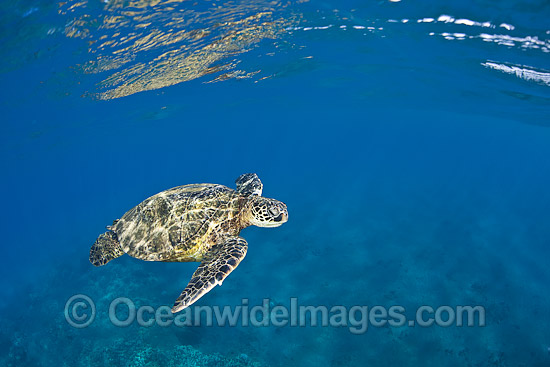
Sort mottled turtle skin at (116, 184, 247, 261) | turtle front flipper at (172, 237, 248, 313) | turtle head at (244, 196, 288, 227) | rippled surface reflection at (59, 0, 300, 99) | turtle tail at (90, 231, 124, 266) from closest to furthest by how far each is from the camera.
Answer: turtle front flipper at (172, 237, 248, 313) → turtle head at (244, 196, 288, 227) → mottled turtle skin at (116, 184, 247, 261) → turtle tail at (90, 231, 124, 266) → rippled surface reflection at (59, 0, 300, 99)

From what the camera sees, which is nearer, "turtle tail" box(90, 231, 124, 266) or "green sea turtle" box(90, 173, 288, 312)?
"green sea turtle" box(90, 173, 288, 312)

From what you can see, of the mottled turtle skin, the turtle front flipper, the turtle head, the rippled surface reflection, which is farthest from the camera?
the rippled surface reflection

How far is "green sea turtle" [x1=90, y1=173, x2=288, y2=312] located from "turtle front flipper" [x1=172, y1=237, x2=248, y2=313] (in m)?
0.02

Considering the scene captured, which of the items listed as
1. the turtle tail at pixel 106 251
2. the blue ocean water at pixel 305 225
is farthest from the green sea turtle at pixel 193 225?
the blue ocean water at pixel 305 225

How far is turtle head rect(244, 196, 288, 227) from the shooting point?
5.33 metres

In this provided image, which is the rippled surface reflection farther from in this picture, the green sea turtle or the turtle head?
the turtle head

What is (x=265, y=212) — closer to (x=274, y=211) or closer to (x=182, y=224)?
(x=274, y=211)

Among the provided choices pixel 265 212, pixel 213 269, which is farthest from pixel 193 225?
pixel 265 212

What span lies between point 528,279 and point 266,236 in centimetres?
1338

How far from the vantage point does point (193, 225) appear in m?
5.48

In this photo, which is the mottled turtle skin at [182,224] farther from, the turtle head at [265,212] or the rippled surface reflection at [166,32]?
the rippled surface reflection at [166,32]

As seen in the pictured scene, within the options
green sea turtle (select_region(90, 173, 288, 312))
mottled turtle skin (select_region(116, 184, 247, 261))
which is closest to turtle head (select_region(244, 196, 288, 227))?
green sea turtle (select_region(90, 173, 288, 312))

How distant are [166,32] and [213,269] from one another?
10622 mm

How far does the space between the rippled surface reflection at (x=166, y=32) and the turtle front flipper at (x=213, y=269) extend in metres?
8.24
